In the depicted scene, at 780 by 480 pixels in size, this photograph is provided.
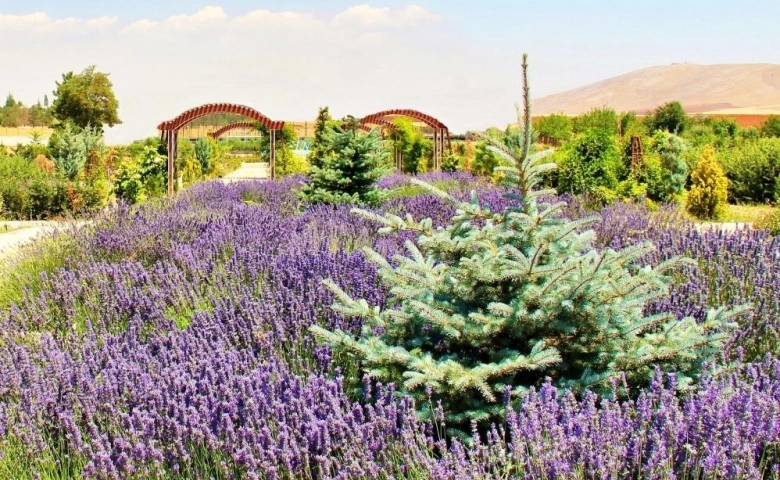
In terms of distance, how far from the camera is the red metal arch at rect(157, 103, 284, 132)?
15.1m

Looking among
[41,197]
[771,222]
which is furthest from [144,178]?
[771,222]

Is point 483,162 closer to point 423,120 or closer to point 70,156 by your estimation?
point 423,120

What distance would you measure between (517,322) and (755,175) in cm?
1540

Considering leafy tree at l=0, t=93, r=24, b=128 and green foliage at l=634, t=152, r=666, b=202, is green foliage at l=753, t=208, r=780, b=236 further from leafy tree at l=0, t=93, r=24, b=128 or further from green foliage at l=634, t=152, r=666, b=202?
Answer: leafy tree at l=0, t=93, r=24, b=128

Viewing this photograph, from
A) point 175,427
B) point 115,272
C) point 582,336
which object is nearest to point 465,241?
point 582,336

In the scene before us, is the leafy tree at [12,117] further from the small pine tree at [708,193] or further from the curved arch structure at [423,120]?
the small pine tree at [708,193]

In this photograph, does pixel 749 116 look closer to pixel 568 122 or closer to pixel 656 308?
pixel 568 122

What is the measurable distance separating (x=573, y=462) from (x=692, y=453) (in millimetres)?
300

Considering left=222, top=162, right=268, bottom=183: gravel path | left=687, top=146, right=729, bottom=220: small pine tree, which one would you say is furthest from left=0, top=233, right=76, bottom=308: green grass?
left=222, top=162, right=268, bottom=183: gravel path

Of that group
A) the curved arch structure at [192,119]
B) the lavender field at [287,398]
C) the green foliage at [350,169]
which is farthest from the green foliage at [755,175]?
the lavender field at [287,398]

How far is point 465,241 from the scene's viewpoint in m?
2.80

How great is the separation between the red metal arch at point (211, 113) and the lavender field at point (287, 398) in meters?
10.5

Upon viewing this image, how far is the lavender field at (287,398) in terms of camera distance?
2076 mm

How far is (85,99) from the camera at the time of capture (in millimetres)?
37125
